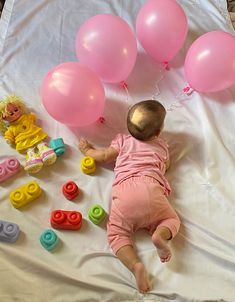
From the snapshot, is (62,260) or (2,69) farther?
(2,69)

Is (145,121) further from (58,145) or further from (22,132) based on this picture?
(22,132)

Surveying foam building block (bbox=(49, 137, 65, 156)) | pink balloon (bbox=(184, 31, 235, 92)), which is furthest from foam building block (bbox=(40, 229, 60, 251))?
pink balloon (bbox=(184, 31, 235, 92))

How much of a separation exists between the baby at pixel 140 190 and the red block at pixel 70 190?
0.35 ft

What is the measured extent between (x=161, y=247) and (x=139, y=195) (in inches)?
5.5

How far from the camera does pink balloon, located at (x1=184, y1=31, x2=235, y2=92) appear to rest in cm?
116

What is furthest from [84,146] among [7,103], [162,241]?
[162,241]

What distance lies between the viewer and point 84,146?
46.6 inches

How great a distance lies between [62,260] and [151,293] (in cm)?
23

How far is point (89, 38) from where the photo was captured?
1.20 meters

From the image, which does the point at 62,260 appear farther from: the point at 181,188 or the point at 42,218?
the point at 181,188

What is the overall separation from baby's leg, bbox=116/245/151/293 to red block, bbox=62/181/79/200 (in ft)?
0.69

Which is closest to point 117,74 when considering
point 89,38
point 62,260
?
point 89,38

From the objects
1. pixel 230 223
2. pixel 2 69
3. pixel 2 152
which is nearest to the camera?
pixel 230 223

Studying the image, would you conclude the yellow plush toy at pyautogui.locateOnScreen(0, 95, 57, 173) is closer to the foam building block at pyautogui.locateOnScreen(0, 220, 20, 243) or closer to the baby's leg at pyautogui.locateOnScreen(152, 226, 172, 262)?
the foam building block at pyautogui.locateOnScreen(0, 220, 20, 243)
